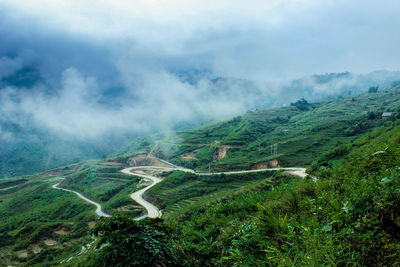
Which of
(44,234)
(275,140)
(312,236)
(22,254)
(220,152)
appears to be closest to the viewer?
(312,236)

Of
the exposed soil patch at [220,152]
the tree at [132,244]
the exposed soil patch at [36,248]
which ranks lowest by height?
the exposed soil patch at [36,248]

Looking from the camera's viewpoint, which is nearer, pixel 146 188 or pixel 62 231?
pixel 62 231

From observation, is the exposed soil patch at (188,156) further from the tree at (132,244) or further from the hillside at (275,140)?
the tree at (132,244)

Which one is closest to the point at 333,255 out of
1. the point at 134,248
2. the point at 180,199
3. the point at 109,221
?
the point at 134,248

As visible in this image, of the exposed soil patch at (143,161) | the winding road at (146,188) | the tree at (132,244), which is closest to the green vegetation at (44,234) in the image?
the winding road at (146,188)

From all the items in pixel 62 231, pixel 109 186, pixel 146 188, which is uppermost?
pixel 146 188

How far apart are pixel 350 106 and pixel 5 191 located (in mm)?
174904

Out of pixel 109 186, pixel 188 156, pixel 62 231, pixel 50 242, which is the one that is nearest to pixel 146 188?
pixel 109 186

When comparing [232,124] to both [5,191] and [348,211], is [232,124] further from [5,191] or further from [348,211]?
[348,211]

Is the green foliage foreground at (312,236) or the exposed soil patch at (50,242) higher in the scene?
the green foliage foreground at (312,236)

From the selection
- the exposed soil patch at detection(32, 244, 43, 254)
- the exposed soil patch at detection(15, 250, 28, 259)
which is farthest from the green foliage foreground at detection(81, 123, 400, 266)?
the exposed soil patch at detection(32, 244, 43, 254)

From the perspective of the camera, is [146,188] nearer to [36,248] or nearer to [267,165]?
[36,248]

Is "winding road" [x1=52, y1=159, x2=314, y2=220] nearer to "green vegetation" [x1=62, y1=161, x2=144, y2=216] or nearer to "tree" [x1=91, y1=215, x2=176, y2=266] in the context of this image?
"green vegetation" [x1=62, y1=161, x2=144, y2=216]

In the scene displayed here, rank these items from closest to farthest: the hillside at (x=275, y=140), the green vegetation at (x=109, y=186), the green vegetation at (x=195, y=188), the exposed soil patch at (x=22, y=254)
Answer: the exposed soil patch at (x=22, y=254), the green vegetation at (x=195, y=188), the green vegetation at (x=109, y=186), the hillside at (x=275, y=140)
